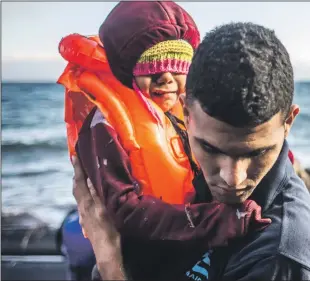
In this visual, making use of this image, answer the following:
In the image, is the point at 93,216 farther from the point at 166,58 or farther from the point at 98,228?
the point at 166,58

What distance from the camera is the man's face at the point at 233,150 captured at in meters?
2.04

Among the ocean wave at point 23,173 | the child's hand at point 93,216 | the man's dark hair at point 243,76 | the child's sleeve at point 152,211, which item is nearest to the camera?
the man's dark hair at point 243,76

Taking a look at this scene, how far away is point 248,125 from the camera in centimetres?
199

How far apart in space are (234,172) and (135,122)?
0.41 metres

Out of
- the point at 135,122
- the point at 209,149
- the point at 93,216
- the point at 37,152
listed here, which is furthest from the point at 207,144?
the point at 37,152

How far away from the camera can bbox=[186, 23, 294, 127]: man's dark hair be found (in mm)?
1885

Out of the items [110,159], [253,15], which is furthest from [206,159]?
[253,15]

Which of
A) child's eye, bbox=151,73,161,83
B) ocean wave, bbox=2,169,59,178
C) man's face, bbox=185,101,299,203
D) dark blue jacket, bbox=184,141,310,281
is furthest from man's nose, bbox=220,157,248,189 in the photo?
ocean wave, bbox=2,169,59,178

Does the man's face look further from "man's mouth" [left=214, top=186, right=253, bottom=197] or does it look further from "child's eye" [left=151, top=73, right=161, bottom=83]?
"child's eye" [left=151, top=73, right=161, bottom=83]

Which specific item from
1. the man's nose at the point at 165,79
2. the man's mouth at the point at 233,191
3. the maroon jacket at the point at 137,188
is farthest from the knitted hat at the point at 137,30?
the man's mouth at the point at 233,191

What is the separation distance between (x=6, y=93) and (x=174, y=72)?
2.41ft

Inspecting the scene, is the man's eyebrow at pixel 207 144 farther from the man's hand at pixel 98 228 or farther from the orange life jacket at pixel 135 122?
the man's hand at pixel 98 228

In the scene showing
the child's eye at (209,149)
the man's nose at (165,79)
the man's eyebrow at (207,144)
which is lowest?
the child's eye at (209,149)

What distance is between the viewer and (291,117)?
2129 millimetres
